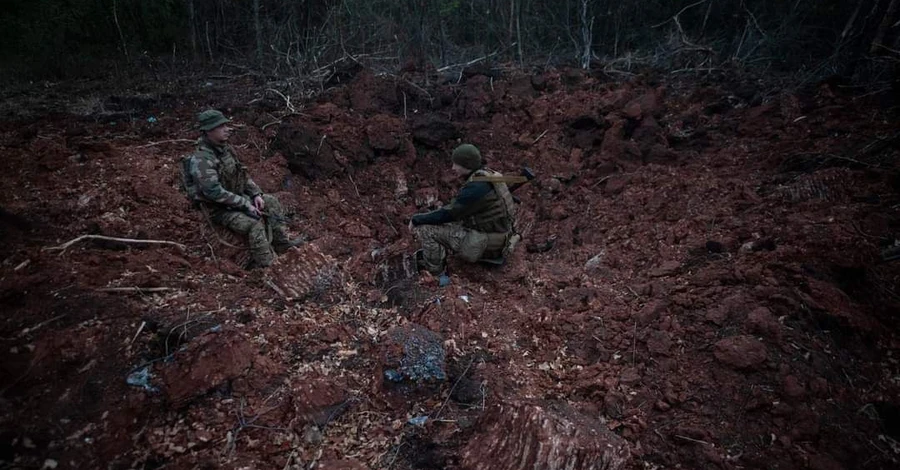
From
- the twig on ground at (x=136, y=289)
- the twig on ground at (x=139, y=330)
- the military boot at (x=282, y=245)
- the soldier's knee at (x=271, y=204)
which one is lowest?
the military boot at (x=282, y=245)

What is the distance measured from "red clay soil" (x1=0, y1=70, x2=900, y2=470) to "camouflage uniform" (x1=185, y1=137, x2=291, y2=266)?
0.23 meters

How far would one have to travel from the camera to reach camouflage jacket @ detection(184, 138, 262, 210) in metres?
3.62

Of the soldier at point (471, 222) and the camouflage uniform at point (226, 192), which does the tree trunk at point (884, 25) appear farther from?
the camouflage uniform at point (226, 192)

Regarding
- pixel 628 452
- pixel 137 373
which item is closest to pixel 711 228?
pixel 628 452

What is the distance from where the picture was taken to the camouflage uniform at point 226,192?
363cm

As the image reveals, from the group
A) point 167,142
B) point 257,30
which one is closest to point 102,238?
point 167,142

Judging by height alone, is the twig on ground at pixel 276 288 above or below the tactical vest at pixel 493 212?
below

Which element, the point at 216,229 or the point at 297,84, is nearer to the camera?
the point at 216,229

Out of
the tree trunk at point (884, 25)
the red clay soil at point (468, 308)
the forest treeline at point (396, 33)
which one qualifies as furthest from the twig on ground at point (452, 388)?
the tree trunk at point (884, 25)

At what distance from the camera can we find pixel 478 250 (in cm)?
395

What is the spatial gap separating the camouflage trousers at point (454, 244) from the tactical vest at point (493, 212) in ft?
0.19

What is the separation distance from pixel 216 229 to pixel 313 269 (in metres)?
1.15

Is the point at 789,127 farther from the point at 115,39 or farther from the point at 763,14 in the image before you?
the point at 115,39

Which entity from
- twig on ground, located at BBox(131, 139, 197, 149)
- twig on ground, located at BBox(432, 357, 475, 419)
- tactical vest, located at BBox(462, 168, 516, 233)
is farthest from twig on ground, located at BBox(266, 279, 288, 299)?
twig on ground, located at BBox(131, 139, 197, 149)
